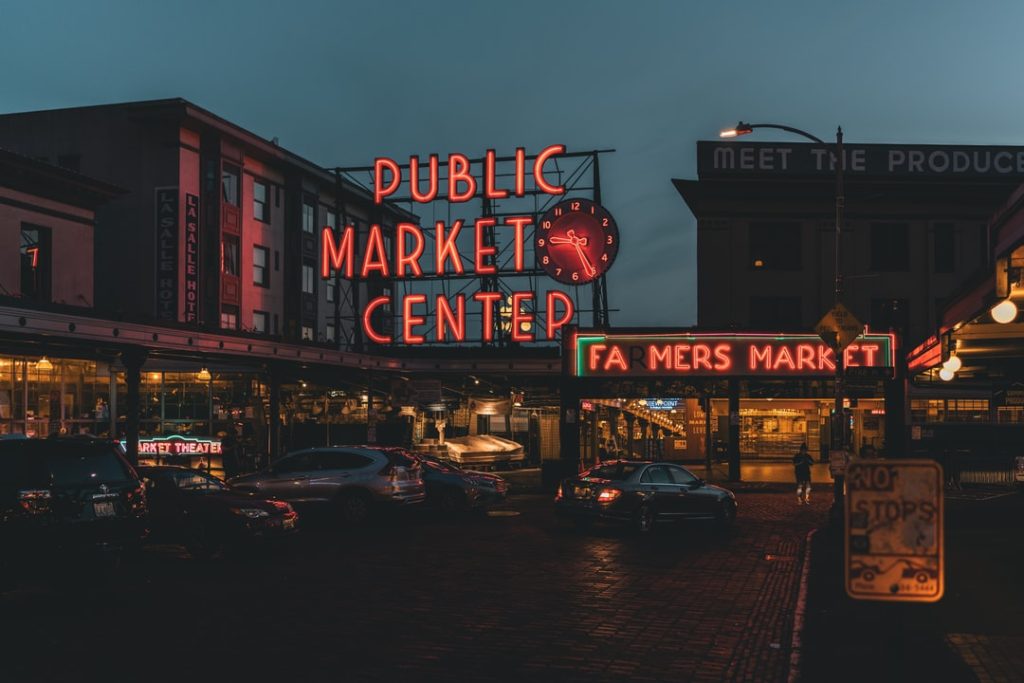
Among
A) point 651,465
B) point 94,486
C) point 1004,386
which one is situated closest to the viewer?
point 94,486

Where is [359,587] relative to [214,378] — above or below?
below

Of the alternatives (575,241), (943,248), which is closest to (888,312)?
(943,248)

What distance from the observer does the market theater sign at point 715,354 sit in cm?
3500

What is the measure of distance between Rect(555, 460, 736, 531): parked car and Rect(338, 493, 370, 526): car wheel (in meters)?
4.00

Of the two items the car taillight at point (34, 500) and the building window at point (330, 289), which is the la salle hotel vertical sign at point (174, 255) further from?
the car taillight at point (34, 500)

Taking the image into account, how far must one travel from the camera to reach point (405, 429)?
1666 inches

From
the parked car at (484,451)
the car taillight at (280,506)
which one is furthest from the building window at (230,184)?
the car taillight at (280,506)

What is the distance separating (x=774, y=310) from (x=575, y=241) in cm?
1106

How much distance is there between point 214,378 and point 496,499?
16.2 meters

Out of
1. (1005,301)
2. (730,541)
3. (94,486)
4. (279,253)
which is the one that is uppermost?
(279,253)

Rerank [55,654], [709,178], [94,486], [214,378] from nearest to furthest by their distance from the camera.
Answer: [55,654]
[94,486]
[214,378]
[709,178]

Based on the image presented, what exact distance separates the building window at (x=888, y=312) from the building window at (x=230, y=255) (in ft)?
96.6

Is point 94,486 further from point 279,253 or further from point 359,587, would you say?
point 279,253

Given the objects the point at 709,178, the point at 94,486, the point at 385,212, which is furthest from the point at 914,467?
the point at 385,212
